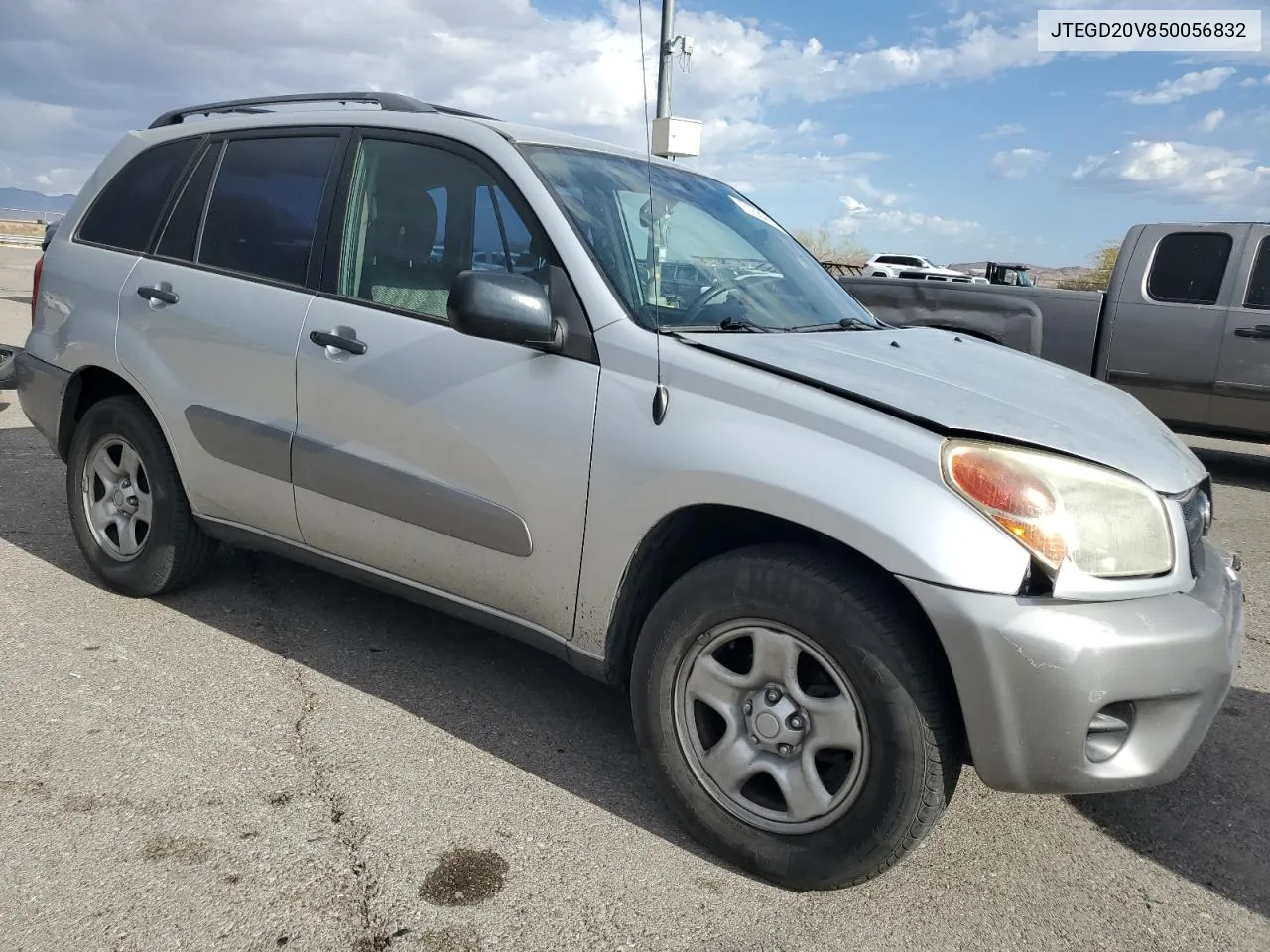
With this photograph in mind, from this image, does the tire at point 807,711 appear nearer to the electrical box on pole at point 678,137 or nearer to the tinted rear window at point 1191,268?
the electrical box on pole at point 678,137

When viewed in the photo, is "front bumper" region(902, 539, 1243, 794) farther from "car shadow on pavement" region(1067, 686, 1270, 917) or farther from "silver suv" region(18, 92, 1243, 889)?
"car shadow on pavement" region(1067, 686, 1270, 917)

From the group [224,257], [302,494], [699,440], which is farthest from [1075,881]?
[224,257]

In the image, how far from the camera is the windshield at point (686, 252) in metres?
3.02

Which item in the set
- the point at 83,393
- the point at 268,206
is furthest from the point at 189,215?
the point at 83,393

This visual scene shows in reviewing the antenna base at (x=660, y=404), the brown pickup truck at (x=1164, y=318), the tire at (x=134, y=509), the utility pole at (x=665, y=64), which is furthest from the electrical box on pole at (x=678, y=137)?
the antenna base at (x=660, y=404)

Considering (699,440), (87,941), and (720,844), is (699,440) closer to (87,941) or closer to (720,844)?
(720,844)

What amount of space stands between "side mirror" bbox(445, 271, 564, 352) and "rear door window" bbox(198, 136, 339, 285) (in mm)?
1002

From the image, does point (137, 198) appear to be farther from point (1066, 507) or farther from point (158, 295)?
point (1066, 507)

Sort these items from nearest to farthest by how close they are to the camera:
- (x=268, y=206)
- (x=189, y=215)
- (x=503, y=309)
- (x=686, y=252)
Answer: (x=503, y=309)
(x=686, y=252)
(x=268, y=206)
(x=189, y=215)

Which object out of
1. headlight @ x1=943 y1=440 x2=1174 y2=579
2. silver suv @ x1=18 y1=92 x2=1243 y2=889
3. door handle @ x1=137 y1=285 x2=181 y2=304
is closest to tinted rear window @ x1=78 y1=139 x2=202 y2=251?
silver suv @ x1=18 y1=92 x2=1243 y2=889

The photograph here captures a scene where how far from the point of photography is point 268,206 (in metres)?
3.74

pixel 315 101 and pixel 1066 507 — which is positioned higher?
pixel 315 101

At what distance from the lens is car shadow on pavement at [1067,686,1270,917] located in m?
2.73

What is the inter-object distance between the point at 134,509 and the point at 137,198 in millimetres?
1206
